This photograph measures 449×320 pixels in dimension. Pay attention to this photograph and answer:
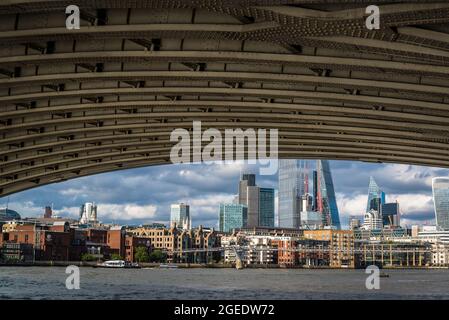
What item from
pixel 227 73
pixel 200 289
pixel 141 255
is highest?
pixel 227 73

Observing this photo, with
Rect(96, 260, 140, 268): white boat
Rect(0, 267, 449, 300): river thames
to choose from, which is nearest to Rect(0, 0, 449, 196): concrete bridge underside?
Rect(0, 267, 449, 300): river thames

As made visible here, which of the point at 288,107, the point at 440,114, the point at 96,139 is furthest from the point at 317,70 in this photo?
the point at 96,139

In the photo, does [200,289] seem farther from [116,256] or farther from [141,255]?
[141,255]

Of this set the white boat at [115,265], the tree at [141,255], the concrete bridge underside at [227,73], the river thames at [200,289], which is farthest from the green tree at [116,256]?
the concrete bridge underside at [227,73]

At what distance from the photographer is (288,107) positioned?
29844mm

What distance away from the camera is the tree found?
19250cm

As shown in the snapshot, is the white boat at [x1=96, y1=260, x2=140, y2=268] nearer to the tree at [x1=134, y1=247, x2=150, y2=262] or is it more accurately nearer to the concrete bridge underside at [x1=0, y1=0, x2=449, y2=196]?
the tree at [x1=134, y1=247, x2=150, y2=262]

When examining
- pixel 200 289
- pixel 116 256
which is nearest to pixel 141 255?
pixel 116 256

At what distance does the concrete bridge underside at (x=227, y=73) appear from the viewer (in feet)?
59.4

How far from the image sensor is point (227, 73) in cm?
2473

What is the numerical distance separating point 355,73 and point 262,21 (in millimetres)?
6817

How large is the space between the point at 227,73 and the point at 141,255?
→ 174 m

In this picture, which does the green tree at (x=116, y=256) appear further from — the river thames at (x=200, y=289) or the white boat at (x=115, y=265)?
the river thames at (x=200, y=289)

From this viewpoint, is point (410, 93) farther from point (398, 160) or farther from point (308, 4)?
point (398, 160)
